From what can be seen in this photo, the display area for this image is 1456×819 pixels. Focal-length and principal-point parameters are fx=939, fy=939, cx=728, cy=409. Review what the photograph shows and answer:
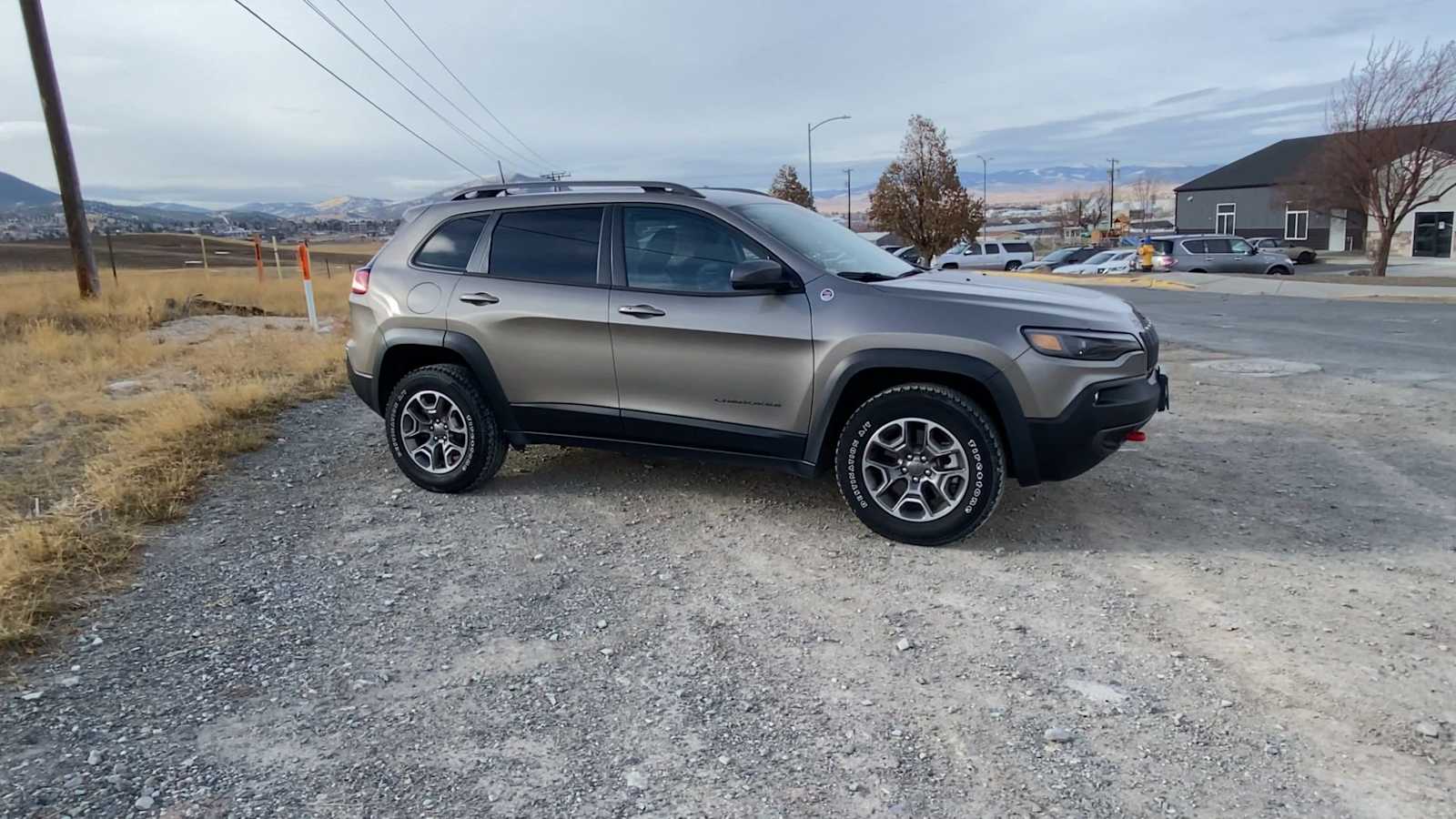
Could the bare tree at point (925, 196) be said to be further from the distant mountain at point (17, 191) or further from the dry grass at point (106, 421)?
the distant mountain at point (17, 191)


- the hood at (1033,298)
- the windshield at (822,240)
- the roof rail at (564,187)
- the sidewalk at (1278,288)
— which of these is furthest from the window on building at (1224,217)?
the roof rail at (564,187)

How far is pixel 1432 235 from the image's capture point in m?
43.1

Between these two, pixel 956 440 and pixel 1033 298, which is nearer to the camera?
pixel 956 440

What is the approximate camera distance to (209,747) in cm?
298

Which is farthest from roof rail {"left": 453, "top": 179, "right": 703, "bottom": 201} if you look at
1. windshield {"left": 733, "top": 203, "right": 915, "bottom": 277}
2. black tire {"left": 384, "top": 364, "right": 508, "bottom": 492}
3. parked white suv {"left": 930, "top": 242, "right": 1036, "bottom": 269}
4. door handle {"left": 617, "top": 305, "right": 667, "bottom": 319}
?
parked white suv {"left": 930, "top": 242, "right": 1036, "bottom": 269}

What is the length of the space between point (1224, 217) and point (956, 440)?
6716 cm

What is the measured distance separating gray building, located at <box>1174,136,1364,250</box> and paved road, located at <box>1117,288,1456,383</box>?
140 feet

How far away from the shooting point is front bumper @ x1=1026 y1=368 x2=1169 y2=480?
430cm

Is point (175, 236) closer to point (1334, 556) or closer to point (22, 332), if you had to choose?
point (22, 332)

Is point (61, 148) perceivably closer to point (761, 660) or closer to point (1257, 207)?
point (761, 660)

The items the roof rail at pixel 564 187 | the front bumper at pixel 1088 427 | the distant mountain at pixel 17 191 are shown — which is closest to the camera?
the front bumper at pixel 1088 427

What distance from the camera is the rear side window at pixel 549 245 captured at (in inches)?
205

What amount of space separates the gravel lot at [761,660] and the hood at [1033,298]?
3.57 ft

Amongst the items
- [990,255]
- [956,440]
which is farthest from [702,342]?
[990,255]
